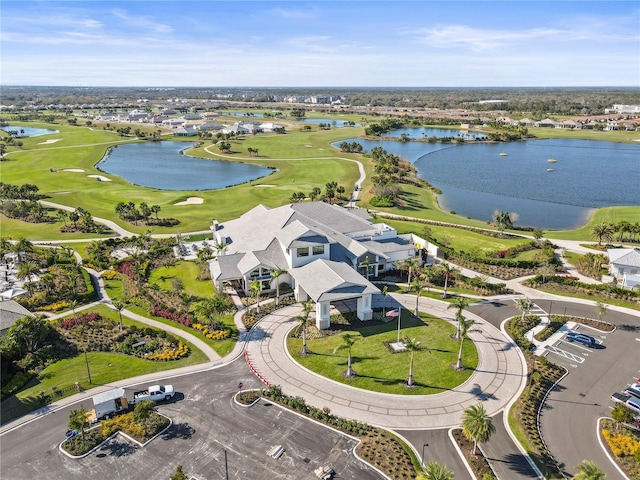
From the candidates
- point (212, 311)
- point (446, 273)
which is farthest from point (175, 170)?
point (446, 273)

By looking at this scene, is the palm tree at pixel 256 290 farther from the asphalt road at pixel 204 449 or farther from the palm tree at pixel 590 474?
the palm tree at pixel 590 474

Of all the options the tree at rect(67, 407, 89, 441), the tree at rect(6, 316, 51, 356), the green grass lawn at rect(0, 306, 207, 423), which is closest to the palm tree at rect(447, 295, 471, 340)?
the green grass lawn at rect(0, 306, 207, 423)

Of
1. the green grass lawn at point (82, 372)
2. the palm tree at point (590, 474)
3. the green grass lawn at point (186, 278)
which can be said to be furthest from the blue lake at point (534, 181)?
the green grass lawn at point (82, 372)

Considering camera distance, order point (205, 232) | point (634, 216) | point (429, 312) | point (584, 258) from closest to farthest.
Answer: point (429, 312) < point (584, 258) < point (205, 232) < point (634, 216)

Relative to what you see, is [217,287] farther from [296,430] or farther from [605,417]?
[605,417]

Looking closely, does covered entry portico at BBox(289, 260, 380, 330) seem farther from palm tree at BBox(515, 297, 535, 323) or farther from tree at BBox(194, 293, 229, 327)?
palm tree at BBox(515, 297, 535, 323)

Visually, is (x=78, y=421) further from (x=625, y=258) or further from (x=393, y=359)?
(x=625, y=258)

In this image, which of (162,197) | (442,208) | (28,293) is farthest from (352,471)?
(162,197)
